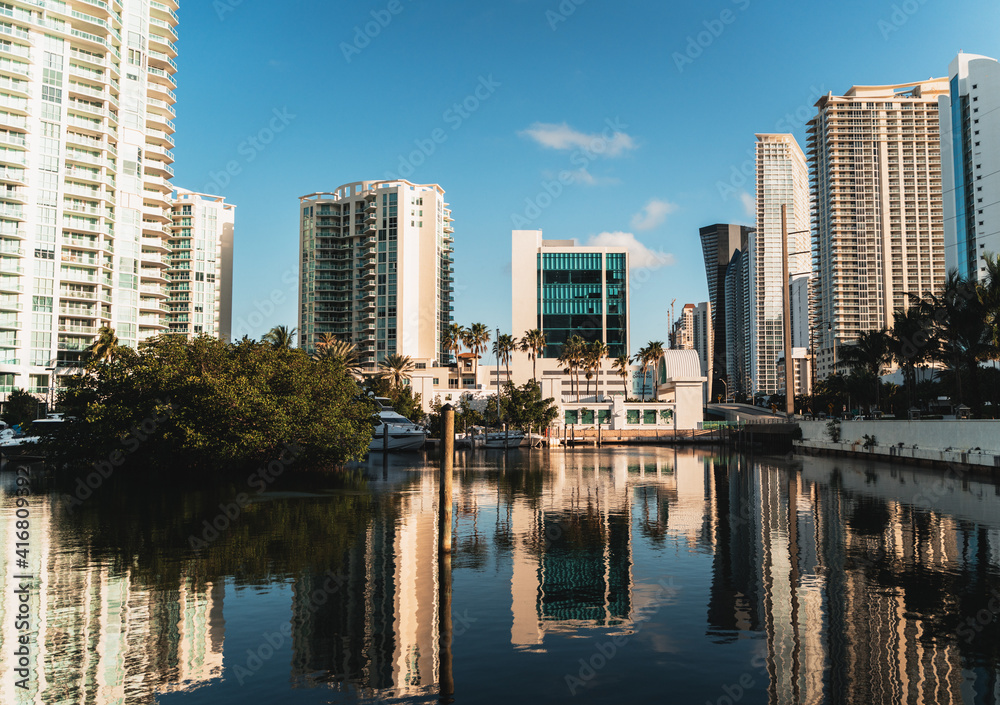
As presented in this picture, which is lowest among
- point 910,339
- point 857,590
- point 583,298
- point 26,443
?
point 857,590

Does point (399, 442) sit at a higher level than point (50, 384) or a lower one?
lower

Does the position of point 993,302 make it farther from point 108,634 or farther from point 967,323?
point 108,634

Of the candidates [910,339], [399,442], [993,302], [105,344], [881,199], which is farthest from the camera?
[881,199]

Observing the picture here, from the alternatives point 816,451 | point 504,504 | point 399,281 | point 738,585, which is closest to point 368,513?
point 504,504

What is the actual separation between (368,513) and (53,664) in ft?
50.7

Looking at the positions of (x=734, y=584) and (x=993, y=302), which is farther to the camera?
(x=993, y=302)

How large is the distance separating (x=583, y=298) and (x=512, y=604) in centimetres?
13857

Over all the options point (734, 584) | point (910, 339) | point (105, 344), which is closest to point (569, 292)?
point (910, 339)

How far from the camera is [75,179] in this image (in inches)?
3514

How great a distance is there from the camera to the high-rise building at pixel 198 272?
5876 inches

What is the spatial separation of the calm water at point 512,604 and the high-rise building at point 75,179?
67103 mm

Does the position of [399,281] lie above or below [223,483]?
above

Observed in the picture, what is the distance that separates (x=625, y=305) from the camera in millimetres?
149500

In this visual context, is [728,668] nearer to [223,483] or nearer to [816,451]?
[223,483]
